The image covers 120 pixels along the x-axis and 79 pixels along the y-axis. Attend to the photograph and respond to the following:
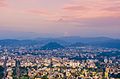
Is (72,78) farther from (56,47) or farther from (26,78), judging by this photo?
(56,47)

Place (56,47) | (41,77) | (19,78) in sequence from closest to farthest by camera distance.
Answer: (19,78)
(41,77)
(56,47)

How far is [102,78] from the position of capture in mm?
42250

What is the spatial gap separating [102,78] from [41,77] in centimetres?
714

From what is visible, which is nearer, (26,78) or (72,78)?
(26,78)

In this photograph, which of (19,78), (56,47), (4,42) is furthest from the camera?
(4,42)

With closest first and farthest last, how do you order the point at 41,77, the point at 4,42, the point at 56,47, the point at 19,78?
the point at 19,78, the point at 41,77, the point at 56,47, the point at 4,42

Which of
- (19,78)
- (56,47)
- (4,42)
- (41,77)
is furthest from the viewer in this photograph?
(4,42)

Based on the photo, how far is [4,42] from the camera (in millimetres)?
162625

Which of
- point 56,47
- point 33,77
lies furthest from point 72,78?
point 56,47

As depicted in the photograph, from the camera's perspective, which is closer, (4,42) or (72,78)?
(72,78)

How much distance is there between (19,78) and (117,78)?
40.6 ft

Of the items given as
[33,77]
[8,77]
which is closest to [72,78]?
[33,77]

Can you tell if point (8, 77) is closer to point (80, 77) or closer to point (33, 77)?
point (33, 77)

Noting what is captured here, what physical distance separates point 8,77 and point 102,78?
10902 millimetres
